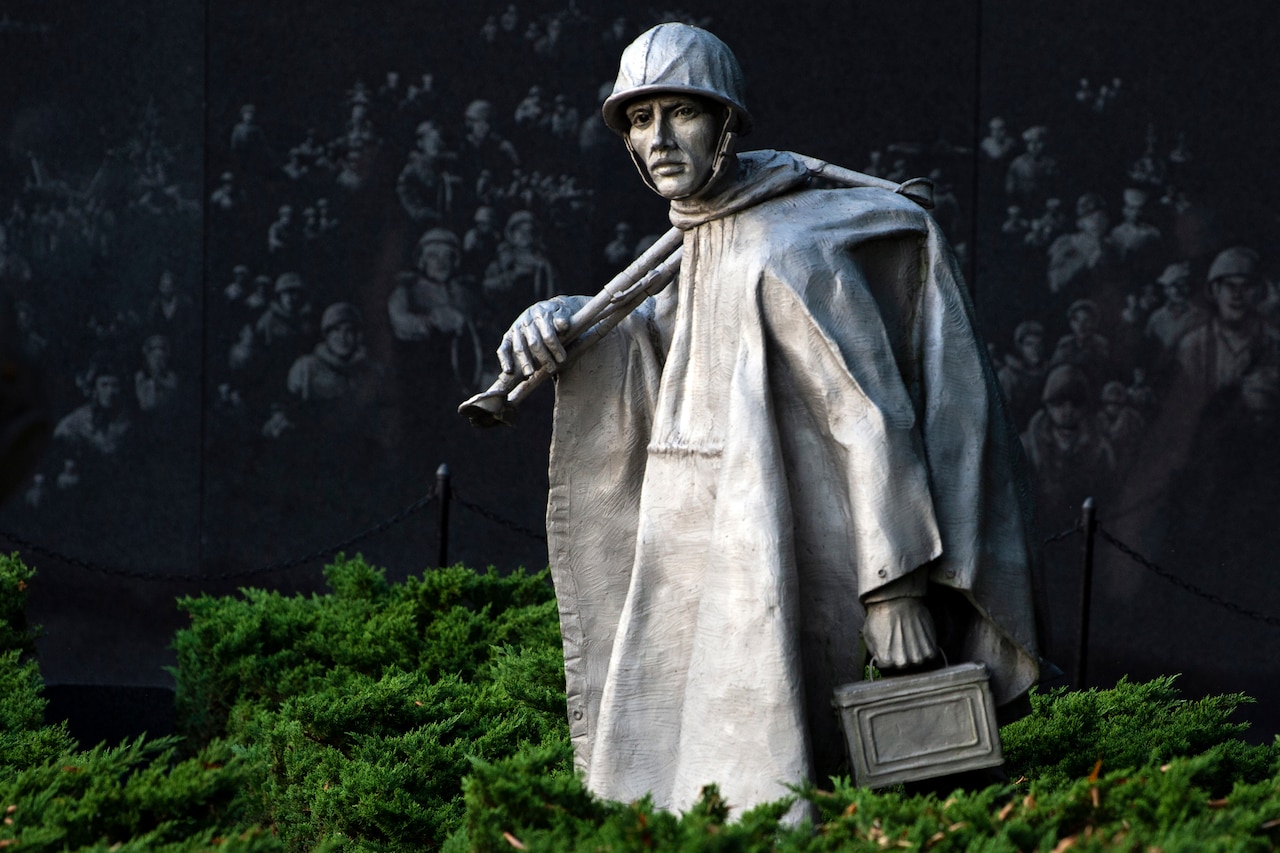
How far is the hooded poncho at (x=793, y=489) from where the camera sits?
3225 mm

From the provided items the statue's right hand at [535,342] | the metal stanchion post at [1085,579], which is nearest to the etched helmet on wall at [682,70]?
the statue's right hand at [535,342]

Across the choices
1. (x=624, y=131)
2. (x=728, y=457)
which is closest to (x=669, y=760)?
(x=728, y=457)

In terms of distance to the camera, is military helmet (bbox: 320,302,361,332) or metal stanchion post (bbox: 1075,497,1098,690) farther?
military helmet (bbox: 320,302,361,332)

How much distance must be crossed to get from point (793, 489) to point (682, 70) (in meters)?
0.81

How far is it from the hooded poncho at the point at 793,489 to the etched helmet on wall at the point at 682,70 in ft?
0.57

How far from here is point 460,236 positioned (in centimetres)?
835

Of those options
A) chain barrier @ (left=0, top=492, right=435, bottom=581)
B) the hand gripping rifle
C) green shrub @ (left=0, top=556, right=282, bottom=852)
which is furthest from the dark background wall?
green shrub @ (left=0, top=556, right=282, bottom=852)

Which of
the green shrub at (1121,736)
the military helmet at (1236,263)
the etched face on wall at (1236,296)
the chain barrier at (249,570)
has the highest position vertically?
the military helmet at (1236,263)

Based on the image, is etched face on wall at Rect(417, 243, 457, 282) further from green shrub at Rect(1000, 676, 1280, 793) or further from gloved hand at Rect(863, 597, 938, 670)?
gloved hand at Rect(863, 597, 938, 670)

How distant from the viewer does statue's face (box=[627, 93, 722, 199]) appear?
3.39 metres

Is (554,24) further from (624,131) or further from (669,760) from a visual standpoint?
(669,760)

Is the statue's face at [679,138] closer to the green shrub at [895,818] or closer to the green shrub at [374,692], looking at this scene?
the green shrub at [895,818]

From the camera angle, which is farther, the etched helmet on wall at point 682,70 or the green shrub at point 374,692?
the green shrub at point 374,692

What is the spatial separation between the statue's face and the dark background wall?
4661 millimetres
